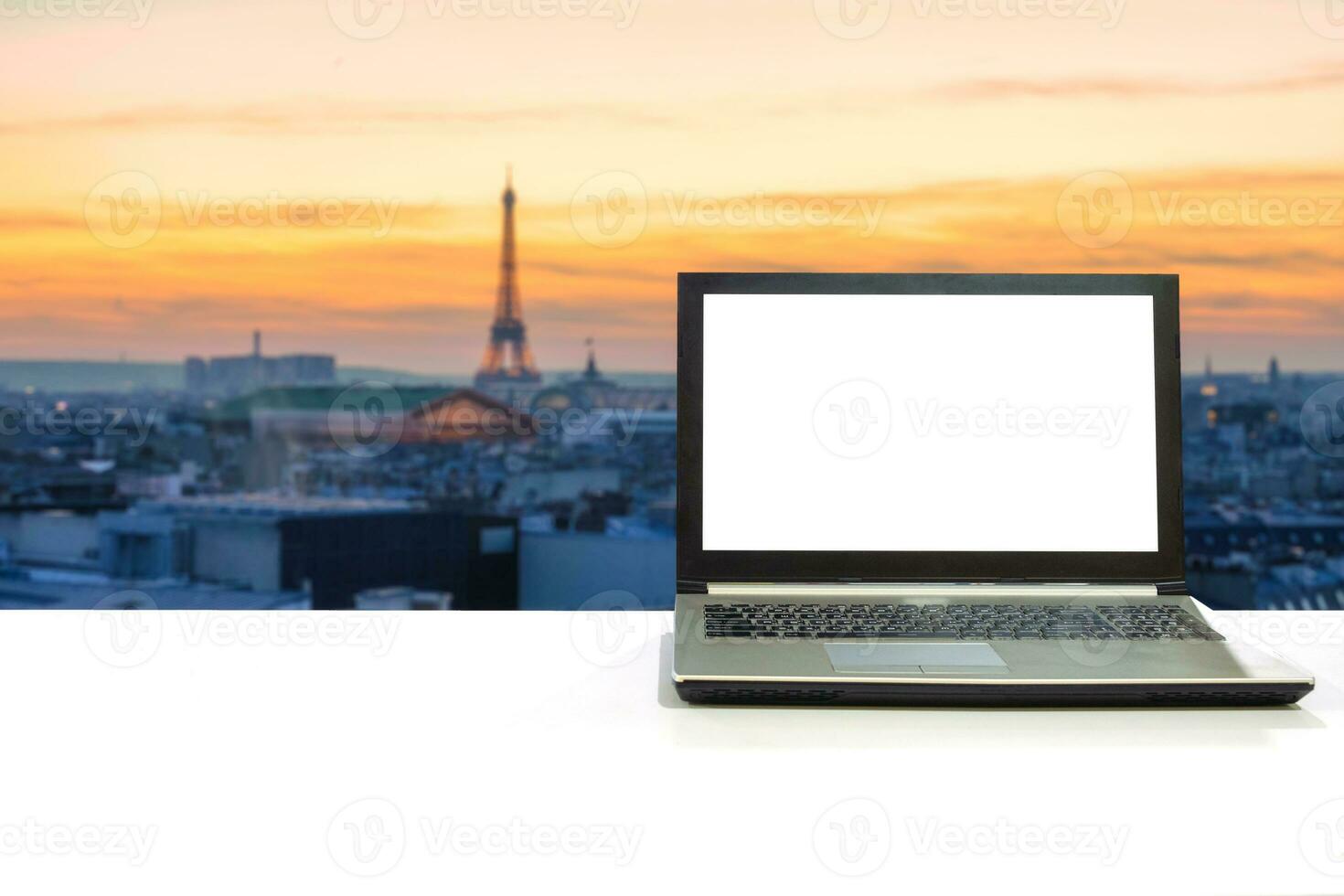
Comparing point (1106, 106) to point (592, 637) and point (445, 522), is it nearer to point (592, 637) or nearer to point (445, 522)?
point (445, 522)

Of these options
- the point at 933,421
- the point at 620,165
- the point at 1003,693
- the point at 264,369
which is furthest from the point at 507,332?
the point at 1003,693

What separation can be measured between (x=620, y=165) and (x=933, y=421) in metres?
2.93

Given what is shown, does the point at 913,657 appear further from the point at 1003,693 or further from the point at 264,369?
the point at 264,369

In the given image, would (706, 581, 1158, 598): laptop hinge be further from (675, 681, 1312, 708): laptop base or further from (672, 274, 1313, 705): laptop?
(675, 681, 1312, 708): laptop base

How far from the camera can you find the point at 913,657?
2.55 feet

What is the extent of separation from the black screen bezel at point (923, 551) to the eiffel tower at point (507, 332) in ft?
9.37

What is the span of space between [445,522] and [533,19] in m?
1.99

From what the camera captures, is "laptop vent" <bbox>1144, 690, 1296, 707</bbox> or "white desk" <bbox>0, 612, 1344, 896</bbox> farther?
"laptop vent" <bbox>1144, 690, 1296, 707</bbox>

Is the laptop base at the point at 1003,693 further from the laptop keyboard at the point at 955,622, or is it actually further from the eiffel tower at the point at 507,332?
the eiffel tower at the point at 507,332

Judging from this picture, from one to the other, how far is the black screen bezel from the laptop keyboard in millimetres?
58

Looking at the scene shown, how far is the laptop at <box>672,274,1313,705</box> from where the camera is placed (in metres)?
0.97

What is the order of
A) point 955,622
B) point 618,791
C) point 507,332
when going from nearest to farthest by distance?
1. point 618,791
2. point 955,622
3. point 507,332

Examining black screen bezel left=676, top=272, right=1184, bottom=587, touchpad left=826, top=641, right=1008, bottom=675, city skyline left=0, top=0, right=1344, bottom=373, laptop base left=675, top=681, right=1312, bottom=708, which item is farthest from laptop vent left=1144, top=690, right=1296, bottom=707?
city skyline left=0, top=0, right=1344, bottom=373

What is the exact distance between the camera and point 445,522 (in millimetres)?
4047
